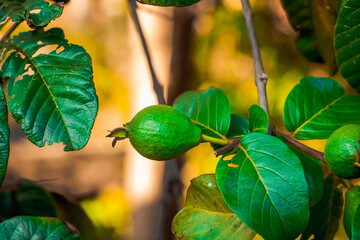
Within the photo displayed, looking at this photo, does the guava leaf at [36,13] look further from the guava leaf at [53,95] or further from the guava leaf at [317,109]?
the guava leaf at [317,109]

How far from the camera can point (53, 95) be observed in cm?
57

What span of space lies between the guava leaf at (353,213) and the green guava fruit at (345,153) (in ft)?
0.16

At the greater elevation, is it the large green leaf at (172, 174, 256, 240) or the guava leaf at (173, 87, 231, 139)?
the guava leaf at (173, 87, 231, 139)

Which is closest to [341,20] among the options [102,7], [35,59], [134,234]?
[35,59]

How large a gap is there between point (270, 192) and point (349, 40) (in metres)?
0.33

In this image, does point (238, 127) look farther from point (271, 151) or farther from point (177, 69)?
point (177, 69)

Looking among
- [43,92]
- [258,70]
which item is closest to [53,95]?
[43,92]

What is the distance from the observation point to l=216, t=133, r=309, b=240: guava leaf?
493 mm

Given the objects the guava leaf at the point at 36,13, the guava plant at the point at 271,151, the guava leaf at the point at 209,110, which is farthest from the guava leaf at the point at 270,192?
the guava leaf at the point at 36,13

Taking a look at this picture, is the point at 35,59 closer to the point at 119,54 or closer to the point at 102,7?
the point at 119,54

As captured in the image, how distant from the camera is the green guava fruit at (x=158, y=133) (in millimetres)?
519

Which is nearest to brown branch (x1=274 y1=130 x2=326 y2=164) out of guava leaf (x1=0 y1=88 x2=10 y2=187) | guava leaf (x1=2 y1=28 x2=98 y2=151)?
guava leaf (x1=2 y1=28 x2=98 y2=151)

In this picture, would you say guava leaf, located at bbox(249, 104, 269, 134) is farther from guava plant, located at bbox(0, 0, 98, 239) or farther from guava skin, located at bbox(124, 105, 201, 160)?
guava plant, located at bbox(0, 0, 98, 239)

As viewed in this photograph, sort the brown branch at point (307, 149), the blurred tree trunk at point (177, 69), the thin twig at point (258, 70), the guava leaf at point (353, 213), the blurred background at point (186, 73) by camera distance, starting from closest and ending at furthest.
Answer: the guava leaf at point (353, 213) < the brown branch at point (307, 149) < the thin twig at point (258, 70) < the blurred background at point (186, 73) < the blurred tree trunk at point (177, 69)
